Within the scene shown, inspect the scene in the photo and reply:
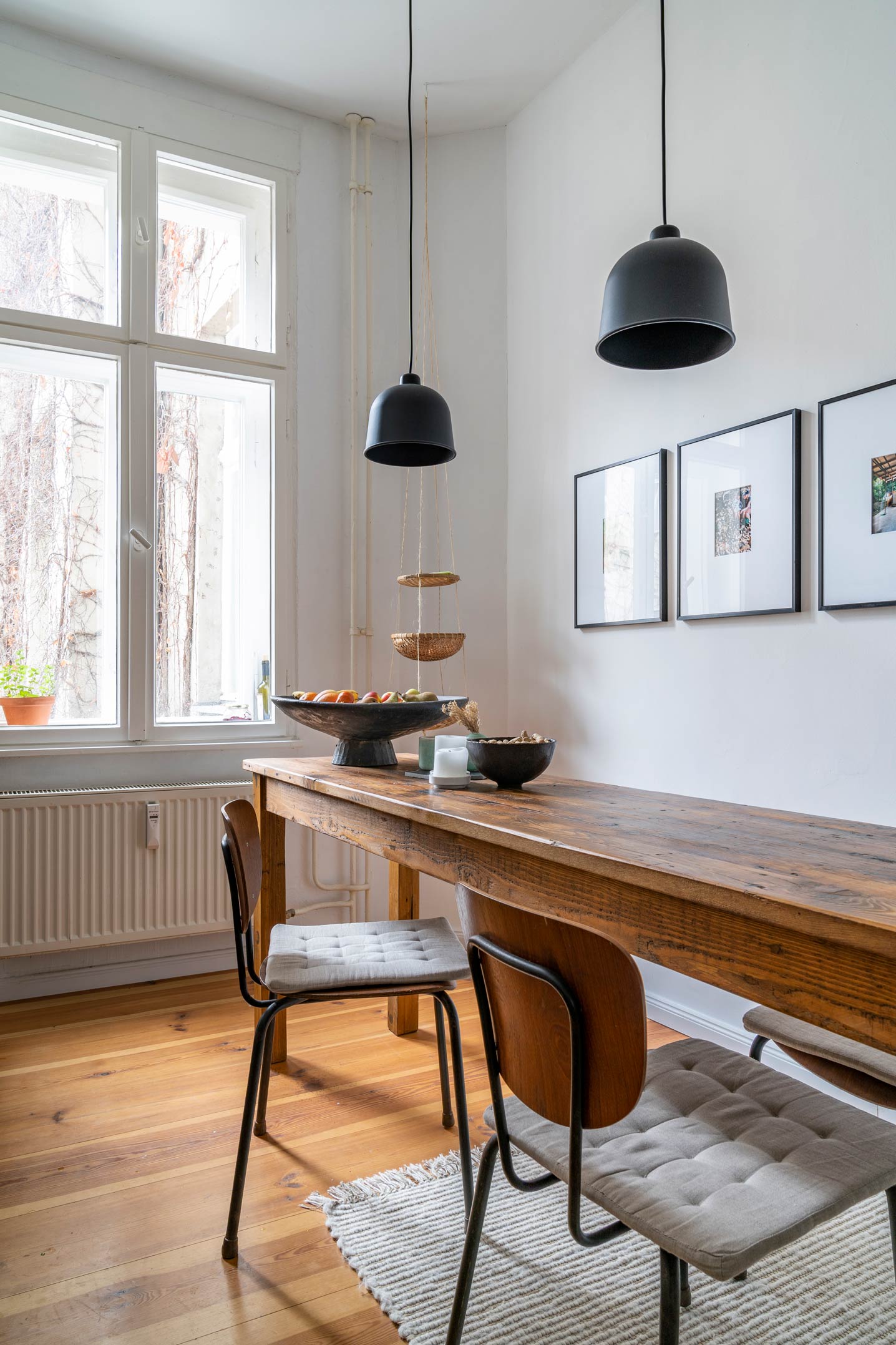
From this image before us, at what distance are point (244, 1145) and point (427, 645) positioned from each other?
173 cm

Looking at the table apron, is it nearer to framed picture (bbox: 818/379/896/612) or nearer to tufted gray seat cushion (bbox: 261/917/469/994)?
tufted gray seat cushion (bbox: 261/917/469/994)

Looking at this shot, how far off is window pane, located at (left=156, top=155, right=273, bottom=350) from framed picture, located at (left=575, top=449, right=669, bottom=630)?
1456 mm

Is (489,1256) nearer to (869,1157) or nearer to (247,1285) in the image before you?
(247,1285)

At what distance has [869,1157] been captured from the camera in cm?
106

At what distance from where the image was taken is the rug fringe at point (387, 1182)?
1778 mm

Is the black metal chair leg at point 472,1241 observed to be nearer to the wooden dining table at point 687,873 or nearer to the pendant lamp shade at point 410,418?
the wooden dining table at point 687,873

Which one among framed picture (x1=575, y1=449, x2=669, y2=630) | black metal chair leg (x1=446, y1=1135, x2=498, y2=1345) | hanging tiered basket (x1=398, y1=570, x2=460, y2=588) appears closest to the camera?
black metal chair leg (x1=446, y1=1135, x2=498, y2=1345)

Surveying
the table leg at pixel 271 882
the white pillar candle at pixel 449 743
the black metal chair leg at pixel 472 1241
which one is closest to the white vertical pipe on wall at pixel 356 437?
the table leg at pixel 271 882

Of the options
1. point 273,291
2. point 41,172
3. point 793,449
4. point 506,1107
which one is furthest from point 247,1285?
point 41,172

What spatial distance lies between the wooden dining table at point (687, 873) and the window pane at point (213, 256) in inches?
89.0

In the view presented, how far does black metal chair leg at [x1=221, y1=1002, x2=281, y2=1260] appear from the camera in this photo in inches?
63.4

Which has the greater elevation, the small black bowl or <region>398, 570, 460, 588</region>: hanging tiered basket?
<region>398, 570, 460, 588</region>: hanging tiered basket

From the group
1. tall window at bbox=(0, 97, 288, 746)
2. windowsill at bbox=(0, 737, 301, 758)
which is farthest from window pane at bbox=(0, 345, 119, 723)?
windowsill at bbox=(0, 737, 301, 758)

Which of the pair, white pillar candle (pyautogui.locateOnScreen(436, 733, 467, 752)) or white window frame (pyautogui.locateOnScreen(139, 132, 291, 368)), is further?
white window frame (pyautogui.locateOnScreen(139, 132, 291, 368))
